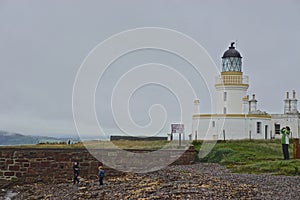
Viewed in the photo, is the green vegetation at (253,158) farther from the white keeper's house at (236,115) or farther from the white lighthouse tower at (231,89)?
the white lighthouse tower at (231,89)

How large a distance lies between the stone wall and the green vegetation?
180 inches

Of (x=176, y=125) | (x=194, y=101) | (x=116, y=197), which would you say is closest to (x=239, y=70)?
(x=194, y=101)

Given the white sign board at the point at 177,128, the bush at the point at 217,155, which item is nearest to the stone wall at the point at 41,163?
the bush at the point at 217,155

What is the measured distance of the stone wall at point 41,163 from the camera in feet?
66.3

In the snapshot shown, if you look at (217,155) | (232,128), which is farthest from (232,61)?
(217,155)

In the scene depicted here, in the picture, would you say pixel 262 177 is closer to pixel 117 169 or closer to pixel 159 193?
pixel 159 193

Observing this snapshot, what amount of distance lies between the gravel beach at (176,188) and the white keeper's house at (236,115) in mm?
15722

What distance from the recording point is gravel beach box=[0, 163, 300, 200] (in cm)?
1253

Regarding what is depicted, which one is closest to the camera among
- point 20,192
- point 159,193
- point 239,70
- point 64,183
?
point 159,193

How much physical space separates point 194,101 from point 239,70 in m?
3.90

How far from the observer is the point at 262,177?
15672mm

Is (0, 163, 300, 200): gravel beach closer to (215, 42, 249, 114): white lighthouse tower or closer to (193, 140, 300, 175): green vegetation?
(193, 140, 300, 175): green vegetation

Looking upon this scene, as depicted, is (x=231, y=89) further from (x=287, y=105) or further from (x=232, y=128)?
(x=287, y=105)

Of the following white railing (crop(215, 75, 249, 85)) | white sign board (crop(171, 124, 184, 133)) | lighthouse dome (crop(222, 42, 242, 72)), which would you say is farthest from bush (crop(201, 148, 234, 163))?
lighthouse dome (crop(222, 42, 242, 72))
